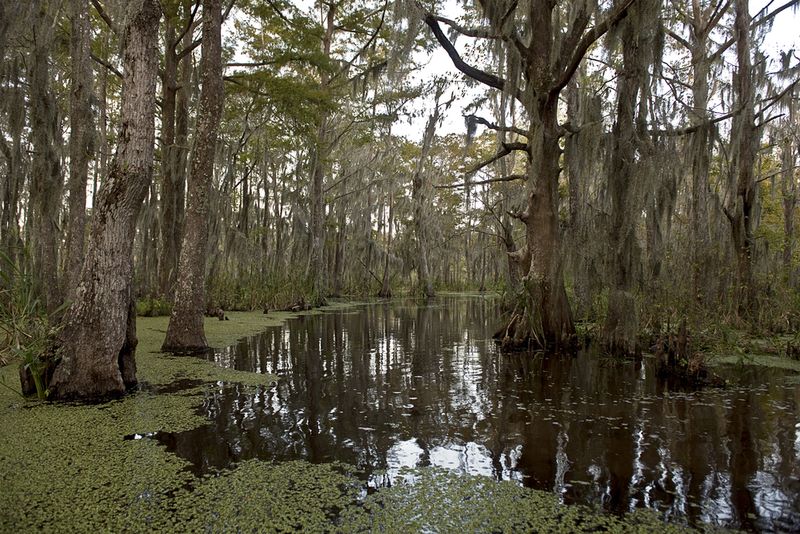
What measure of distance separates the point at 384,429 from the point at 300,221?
14.3 metres

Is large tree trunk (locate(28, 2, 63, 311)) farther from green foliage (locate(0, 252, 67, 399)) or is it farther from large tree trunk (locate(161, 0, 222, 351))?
green foliage (locate(0, 252, 67, 399))

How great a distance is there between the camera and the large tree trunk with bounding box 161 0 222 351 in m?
6.30

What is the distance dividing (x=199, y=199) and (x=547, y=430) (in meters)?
5.26

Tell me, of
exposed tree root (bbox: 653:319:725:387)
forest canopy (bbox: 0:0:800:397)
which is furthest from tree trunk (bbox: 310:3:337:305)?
exposed tree root (bbox: 653:319:725:387)

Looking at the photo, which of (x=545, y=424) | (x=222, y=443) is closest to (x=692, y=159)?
(x=545, y=424)

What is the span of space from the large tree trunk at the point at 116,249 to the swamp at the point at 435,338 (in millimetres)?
19

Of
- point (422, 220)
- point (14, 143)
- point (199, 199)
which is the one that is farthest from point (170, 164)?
point (422, 220)

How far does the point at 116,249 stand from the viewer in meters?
3.89

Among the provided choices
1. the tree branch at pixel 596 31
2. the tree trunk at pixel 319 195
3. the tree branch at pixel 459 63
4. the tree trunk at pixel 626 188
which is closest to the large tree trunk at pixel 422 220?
the tree trunk at pixel 319 195

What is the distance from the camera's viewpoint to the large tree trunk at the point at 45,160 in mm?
6637

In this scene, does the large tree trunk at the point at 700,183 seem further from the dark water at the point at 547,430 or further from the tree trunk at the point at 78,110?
the tree trunk at the point at 78,110

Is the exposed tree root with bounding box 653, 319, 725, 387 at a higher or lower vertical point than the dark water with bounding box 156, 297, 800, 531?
higher

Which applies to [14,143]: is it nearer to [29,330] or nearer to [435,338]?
[29,330]

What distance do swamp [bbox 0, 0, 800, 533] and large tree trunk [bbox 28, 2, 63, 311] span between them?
46mm
